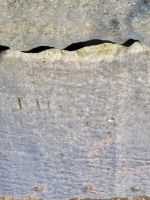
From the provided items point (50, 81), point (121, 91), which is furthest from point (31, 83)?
point (121, 91)

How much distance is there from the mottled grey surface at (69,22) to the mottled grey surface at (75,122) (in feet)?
0.24

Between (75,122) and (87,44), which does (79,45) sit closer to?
(87,44)

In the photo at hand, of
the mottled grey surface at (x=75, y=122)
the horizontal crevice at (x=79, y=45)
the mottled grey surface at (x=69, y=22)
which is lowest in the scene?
the mottled grey surface at (x=75, y=122)

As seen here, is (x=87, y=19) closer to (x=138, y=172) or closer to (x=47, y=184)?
(x=138, y=172)

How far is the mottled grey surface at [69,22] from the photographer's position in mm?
1039

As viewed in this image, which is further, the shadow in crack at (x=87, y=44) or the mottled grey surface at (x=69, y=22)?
the shadow in crack at (x=87, y=44)

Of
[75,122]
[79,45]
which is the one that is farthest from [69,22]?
[75,122]

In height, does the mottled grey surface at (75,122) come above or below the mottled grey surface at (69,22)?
below

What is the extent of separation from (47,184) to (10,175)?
164 mm

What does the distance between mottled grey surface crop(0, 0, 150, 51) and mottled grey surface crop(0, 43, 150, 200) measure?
73 millimetres

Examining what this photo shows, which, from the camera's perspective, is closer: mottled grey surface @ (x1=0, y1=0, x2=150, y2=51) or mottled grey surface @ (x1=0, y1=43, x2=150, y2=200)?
mottled grey surface @ (x1=0, y1=0, x2=150, y2=51)

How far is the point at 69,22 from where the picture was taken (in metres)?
1.09

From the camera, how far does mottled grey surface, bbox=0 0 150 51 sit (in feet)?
3.41

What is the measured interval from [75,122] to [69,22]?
1.48 feet
